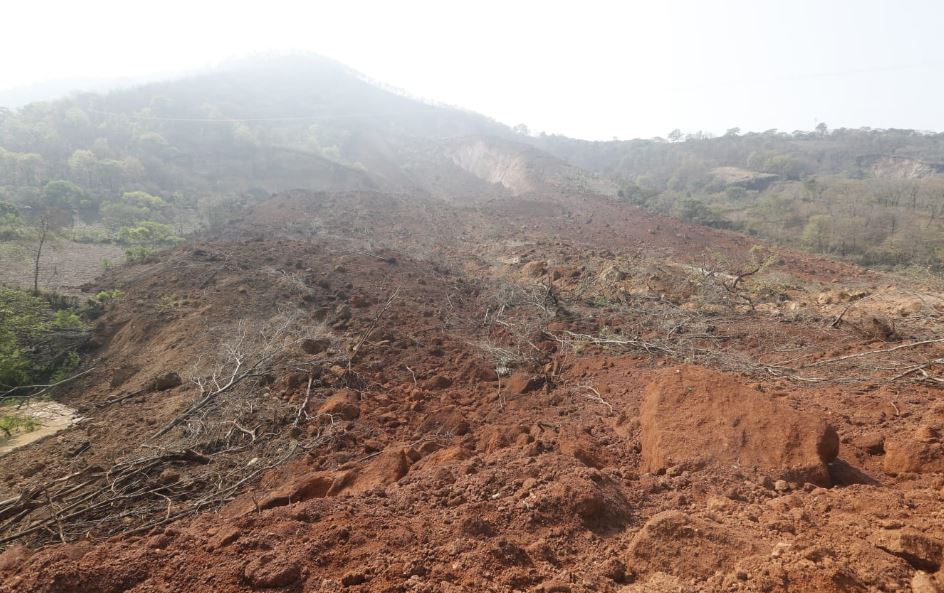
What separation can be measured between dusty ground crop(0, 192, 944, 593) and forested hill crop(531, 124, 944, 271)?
9232mm

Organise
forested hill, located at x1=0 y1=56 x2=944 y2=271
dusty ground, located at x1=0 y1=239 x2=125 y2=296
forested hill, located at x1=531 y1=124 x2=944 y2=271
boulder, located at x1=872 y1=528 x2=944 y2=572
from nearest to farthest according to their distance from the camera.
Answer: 1. boulder, located at x1=872 y1=528 x2=944 y2=572
2. dusty ground, located at x1=0 y1=239 x2=125 y2=296
3. forested hill, located at x1=531 y1=124 x2=944 y2=271
4. forested hill, located at x1=0 y1=56 x2=944 y2=271

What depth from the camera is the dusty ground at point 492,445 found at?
6.13 ft

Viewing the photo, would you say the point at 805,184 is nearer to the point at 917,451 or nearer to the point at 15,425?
the point at 917,451

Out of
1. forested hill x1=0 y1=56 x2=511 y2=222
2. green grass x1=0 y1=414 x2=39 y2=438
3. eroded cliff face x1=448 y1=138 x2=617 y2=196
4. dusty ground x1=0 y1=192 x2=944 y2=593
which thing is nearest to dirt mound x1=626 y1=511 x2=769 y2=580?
dusty ground x1=0 y1=192 x2=944 y2=593

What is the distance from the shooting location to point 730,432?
2834 millimetres

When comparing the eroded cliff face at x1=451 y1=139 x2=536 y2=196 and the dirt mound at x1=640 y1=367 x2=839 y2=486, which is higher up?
the eroded cliff face at x1=451 y1=139 x2=536 y2=196

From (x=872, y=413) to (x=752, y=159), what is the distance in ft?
130

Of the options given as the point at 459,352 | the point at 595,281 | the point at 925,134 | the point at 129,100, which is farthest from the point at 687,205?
the point at 129,100

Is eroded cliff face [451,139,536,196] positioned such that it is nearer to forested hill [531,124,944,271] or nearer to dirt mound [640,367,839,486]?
forested hill [531,124,944,271]

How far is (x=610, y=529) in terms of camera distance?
2.19 m

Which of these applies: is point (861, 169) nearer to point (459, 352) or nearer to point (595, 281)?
point (595, 281)

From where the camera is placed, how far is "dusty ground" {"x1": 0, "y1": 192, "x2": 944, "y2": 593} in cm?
187

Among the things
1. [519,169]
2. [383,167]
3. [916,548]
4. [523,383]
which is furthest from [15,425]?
[383,167]

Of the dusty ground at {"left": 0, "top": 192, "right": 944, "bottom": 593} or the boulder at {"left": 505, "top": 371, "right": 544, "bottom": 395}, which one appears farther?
the boulder at {"left": 505, "top": 371, "right": 544, "bottom": 395}
